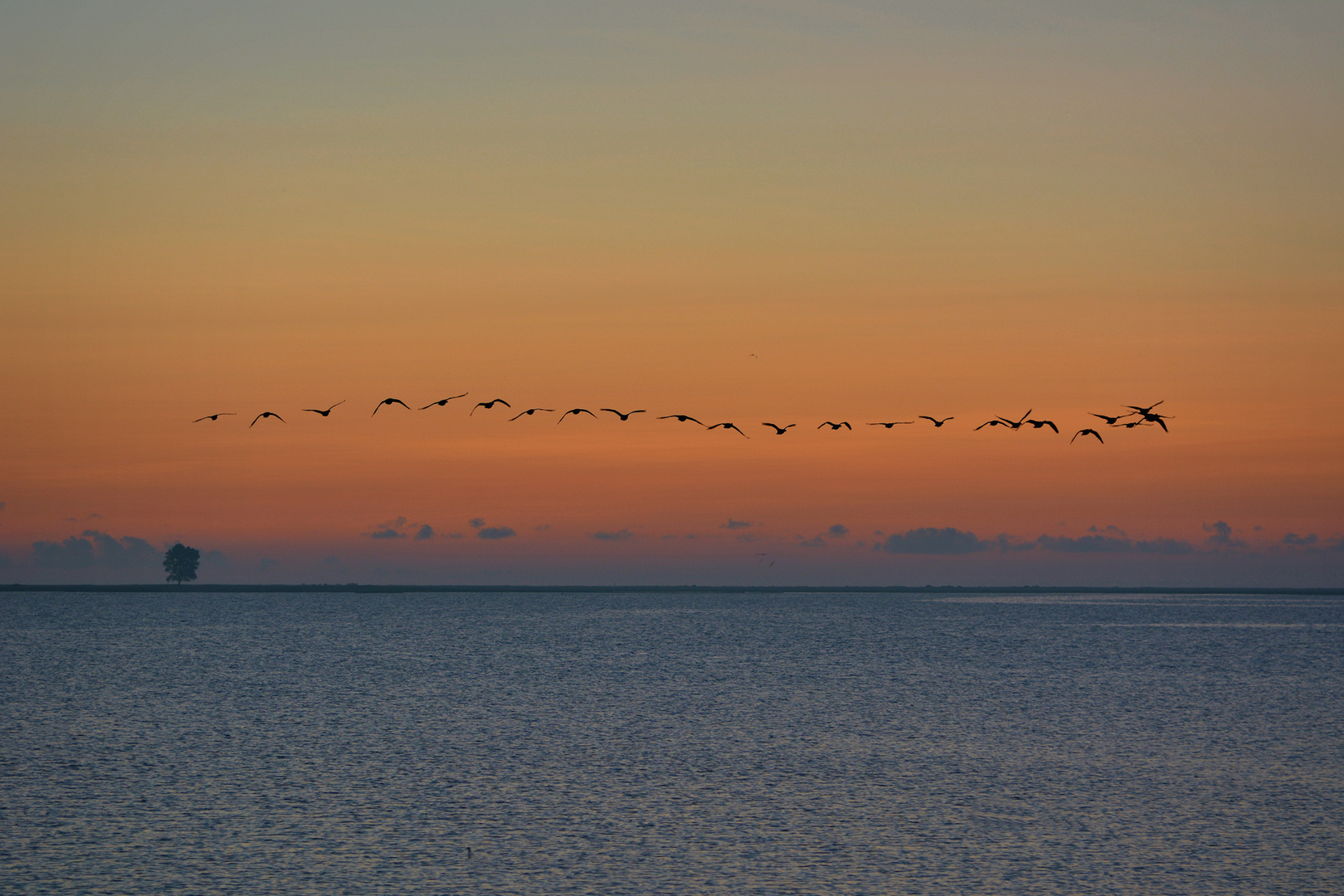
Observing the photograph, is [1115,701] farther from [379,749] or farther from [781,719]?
[379,749]

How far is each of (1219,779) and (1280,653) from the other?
95.5 metres

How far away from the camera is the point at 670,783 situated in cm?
4506

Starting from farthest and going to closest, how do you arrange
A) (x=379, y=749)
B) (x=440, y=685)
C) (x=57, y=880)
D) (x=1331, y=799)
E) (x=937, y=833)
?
(x=440, y=685) < (x=379, y=749) < (x=1331, y=799) < (x=937, y=833) < (x=57, y=880)

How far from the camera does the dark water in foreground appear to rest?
107 ft

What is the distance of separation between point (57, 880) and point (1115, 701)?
6278 centimetres

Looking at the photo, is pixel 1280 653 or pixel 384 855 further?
pixel 1280 653

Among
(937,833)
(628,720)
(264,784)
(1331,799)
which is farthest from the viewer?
(628,720)

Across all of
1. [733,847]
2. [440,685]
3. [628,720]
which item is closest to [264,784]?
[733,847]

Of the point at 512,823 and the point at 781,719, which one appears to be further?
the point at 781,719

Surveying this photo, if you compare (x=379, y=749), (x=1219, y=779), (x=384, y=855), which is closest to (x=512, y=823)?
(x=384, y=855)

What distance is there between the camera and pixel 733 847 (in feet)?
115

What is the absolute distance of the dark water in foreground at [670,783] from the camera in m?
32.5

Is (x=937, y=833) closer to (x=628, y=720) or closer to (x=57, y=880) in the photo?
(x=57, y=880)

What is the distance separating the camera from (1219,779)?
46.3 m
